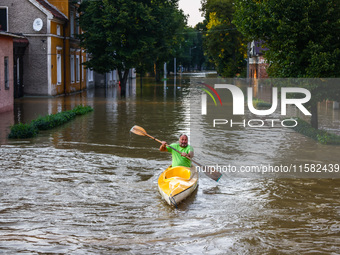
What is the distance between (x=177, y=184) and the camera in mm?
11867

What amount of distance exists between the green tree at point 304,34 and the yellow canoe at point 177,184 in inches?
326

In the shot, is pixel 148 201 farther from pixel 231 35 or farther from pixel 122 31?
→ pixel 231 35

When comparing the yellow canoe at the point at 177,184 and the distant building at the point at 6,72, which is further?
the distant building at the point at 6,72

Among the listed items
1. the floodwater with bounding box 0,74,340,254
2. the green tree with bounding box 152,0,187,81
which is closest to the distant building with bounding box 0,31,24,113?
the floodwater with bounding box 0,74,340,254

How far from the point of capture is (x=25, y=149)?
17984 mm

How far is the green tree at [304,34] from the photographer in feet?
62.7

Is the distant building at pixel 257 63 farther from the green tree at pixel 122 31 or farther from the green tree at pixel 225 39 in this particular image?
the green tree at pixel 122 31

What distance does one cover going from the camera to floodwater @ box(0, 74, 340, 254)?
9312 millimetres

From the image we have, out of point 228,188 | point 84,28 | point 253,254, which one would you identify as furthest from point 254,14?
point 84,28

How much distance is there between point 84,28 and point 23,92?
6.86 meters

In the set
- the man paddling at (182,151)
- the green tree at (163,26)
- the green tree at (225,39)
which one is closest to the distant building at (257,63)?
the green tree at (225,39)

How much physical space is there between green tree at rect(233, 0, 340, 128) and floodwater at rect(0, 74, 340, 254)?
2.55 m

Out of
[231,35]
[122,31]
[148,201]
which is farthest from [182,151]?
[231,35]

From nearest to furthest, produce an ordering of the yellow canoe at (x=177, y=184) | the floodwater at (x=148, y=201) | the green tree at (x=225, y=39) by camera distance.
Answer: the floodwater at (x=148, y=201) → the yellow canoe at (x=177, y=184) → the green tree at (x=225, y=39)
